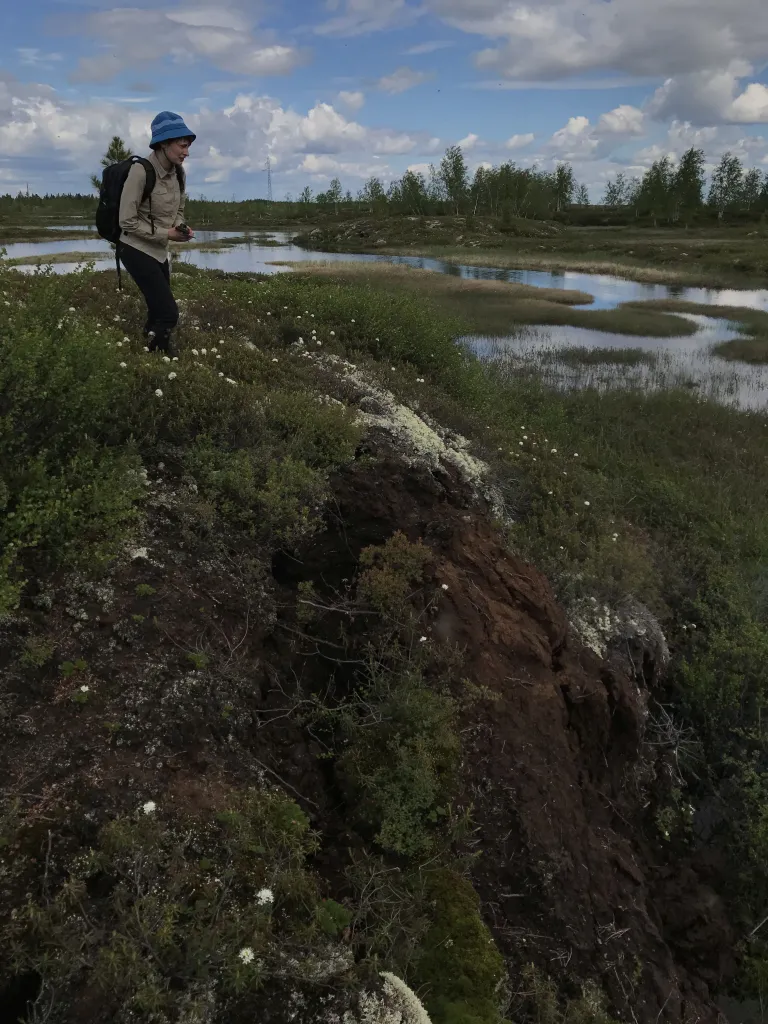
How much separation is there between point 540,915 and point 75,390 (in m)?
4.84

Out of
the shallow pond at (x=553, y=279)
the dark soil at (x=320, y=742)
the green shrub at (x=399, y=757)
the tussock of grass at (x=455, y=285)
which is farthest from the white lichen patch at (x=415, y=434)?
the shallow pond at (x=553, y=279)

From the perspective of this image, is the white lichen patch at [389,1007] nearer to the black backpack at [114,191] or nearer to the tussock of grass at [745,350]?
the black backpack at [114,191]

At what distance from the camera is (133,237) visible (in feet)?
19.8

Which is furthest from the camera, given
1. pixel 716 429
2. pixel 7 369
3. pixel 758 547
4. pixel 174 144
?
pixel 716 429

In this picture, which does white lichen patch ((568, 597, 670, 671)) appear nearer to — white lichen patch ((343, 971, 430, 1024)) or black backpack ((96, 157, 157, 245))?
white lichen patch ((343, 971, 430, 1024))

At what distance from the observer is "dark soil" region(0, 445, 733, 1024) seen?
3.26 m

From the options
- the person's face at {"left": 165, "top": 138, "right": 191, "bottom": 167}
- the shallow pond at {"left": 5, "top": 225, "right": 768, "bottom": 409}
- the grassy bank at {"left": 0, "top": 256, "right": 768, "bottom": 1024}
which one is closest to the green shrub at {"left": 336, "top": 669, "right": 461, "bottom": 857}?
the grassy bank at {"left": 0, "top": 256, "right": 768, "bottom": 1024}

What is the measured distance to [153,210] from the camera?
6.03 m

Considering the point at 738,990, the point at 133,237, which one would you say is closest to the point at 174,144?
the point at 133,237

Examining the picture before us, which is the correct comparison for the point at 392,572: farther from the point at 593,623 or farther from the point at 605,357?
the point at 605,357

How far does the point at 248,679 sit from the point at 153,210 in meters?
4.61

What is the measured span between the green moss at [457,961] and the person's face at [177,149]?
20.1 ft

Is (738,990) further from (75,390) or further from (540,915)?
(75,390)

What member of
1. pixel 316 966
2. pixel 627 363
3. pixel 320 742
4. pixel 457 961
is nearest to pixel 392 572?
pixel 320 742
